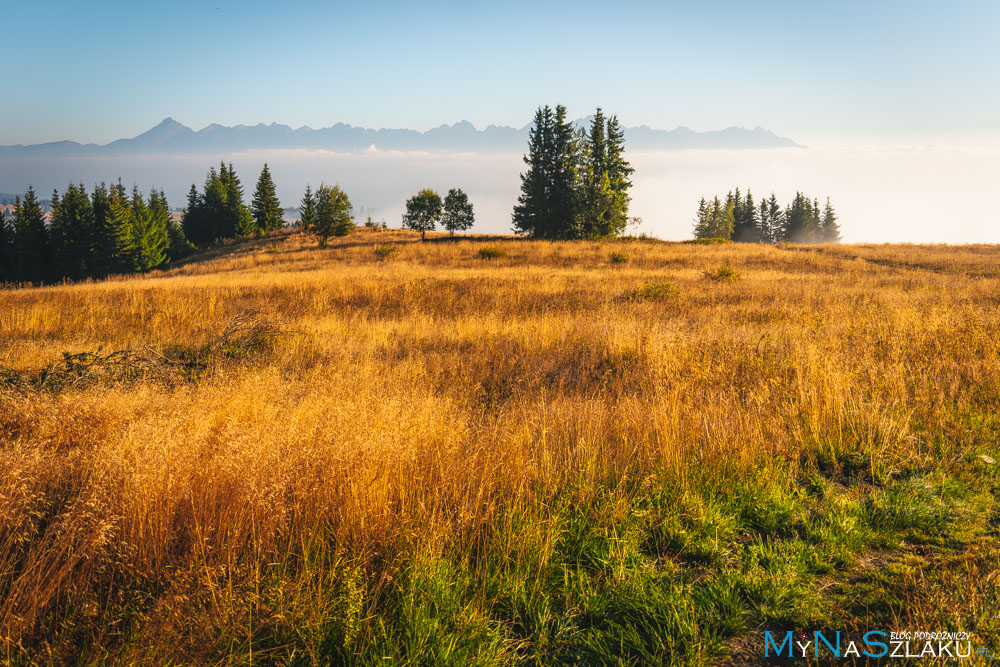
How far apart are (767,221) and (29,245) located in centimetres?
11982

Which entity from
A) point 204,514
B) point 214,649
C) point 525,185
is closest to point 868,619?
point 214,649

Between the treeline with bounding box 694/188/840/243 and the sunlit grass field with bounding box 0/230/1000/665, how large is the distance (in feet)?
280

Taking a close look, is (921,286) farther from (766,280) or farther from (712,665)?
(712,665)

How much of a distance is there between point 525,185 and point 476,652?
55121 millimetres

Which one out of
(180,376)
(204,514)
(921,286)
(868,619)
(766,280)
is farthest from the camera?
(766,280)

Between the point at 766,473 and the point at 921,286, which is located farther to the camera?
the point at 921,286

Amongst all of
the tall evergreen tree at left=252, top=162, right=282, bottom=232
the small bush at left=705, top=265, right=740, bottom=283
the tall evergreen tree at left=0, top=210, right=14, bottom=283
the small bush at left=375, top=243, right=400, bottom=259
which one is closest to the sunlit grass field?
the small bush at left=705, top=265, right=740, bottom=283

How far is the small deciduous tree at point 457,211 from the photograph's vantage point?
168ft

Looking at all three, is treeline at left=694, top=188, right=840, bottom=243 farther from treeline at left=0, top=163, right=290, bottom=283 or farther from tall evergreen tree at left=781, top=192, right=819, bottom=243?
treeline at left=0, top=163, right=290, bottom=283

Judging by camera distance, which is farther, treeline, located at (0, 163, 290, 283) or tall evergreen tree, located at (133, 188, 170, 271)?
tall evergreen tree, located at (133, 188, 170, 271)

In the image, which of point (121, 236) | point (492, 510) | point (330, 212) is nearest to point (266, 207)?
point (121, 236)

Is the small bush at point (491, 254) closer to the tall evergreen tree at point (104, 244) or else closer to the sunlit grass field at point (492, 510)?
the sunlit grass field at point (492, 510)

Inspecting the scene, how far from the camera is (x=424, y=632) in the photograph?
89.1 inches

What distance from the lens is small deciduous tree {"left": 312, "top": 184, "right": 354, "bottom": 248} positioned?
49.6 metres
